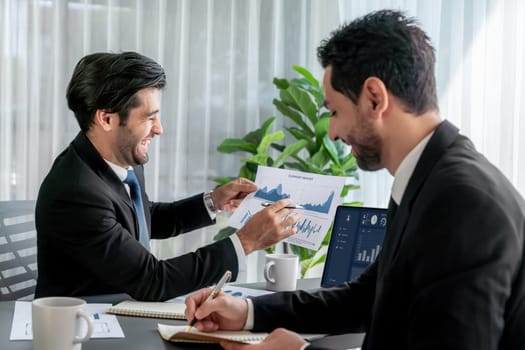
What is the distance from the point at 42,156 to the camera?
3131 millimetres

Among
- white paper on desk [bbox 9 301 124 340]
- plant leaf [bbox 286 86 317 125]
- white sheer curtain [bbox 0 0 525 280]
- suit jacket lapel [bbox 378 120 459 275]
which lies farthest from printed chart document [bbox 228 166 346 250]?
white sheer curtain [bbox 0 0 525 280]

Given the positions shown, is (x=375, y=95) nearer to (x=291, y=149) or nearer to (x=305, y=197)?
(x=305, y=197)

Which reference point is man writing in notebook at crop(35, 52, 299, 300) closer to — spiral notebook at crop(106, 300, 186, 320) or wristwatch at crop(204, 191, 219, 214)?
spiral notebook at crop(106, 300, 186, 320)

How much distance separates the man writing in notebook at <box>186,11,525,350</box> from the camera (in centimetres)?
85

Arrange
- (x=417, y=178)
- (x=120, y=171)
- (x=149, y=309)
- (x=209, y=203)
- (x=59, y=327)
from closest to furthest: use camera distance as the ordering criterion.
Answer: (x=417, y=178)
(x=59, y=327)
(x=149, y=309)
(x=120, y=171)
(x=209, y=203)

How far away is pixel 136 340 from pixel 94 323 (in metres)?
0.14

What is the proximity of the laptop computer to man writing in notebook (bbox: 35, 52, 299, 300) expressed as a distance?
0.15 metres

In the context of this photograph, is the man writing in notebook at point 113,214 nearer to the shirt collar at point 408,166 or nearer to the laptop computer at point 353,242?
the laptop computer at point 353,242

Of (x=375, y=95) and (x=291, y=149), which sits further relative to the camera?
(x=291, y=149)

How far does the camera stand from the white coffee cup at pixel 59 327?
45.3 inches

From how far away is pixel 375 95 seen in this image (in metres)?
1.09

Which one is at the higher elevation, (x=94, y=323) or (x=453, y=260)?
(x=453, y=260)

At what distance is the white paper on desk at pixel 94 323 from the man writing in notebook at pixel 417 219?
6.4 inches

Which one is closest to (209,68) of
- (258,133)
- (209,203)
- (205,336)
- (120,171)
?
(258,133)
